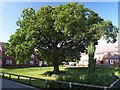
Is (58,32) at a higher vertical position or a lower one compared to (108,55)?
higher

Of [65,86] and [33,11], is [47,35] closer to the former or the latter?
[33,11]

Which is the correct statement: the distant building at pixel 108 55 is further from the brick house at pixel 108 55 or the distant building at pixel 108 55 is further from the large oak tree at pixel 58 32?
the large oak tree at pixel 58 32

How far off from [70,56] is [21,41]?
23.8ft

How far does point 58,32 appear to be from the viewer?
30109 millimetres

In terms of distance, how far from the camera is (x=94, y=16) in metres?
32.8

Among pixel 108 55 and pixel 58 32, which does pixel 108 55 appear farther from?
pixel 58 32

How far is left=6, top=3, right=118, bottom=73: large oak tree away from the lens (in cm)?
2880

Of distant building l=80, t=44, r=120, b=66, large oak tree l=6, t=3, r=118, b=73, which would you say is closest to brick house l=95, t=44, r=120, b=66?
distant building l=80, t=44, r=120, b=66

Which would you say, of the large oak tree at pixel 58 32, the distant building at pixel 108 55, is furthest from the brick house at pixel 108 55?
the large oak tree at pixel 58 32

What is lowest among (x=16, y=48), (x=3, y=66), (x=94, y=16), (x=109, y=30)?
(x=3, y=66)

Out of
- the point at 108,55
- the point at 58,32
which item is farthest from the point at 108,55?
the point at 58,32

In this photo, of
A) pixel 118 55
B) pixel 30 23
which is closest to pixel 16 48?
pixel 30 23

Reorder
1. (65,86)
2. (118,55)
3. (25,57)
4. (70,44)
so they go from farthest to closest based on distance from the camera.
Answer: (118,55), (70,44), (25,57), (65,86)

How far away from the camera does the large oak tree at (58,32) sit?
94.5 ft
